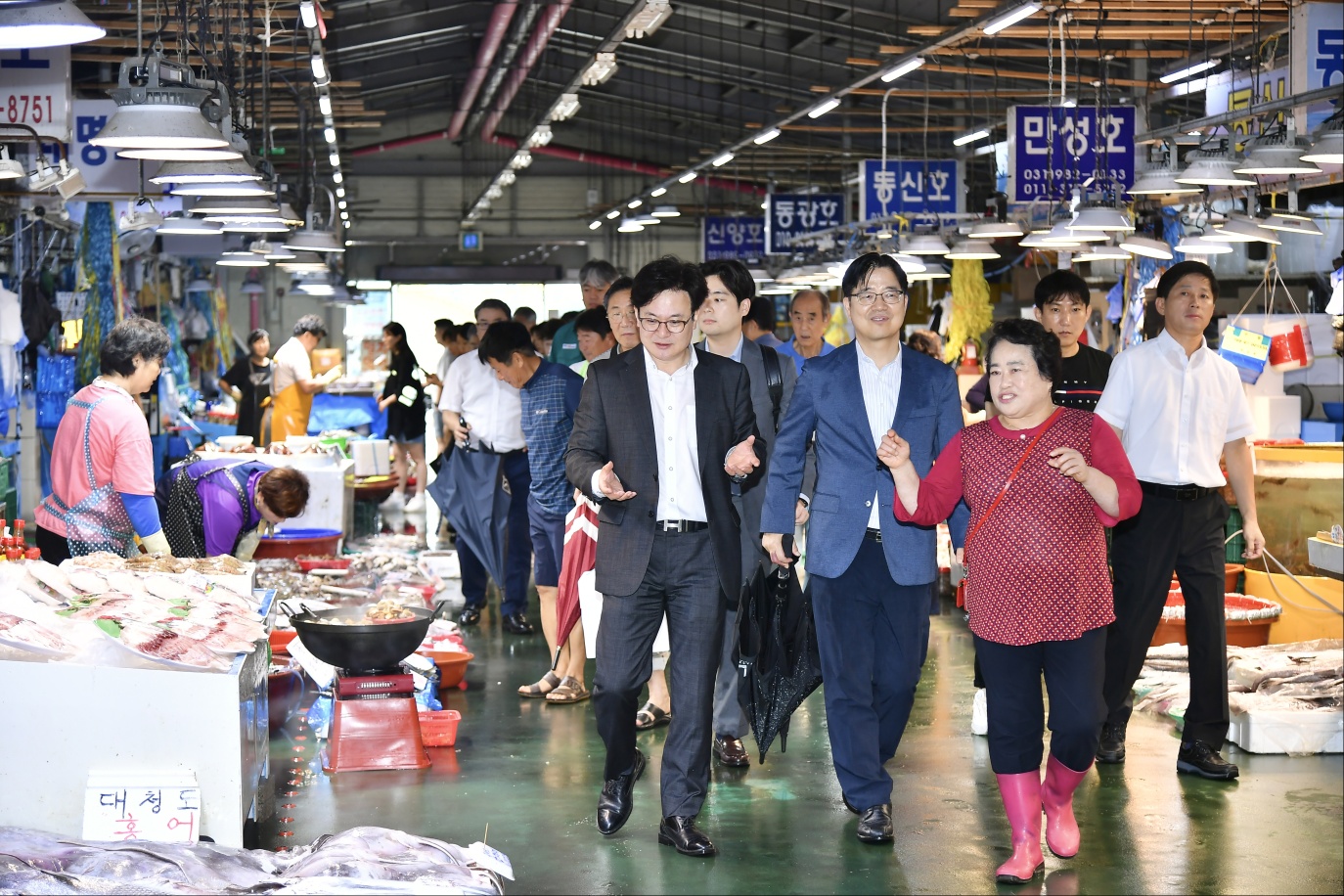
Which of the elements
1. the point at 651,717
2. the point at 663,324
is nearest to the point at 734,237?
the point at 651,717

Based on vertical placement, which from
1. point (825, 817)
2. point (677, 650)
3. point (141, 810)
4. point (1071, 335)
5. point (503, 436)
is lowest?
point (825, 817)

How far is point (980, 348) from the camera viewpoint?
17016 millimetres

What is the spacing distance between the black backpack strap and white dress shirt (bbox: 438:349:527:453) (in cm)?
336

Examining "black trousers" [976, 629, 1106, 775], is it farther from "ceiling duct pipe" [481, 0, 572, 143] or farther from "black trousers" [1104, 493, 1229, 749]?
"ceiling duct pipe" [481, 0, 572, 143]

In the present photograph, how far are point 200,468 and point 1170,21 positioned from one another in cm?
723

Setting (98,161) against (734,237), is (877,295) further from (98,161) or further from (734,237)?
(734,237)

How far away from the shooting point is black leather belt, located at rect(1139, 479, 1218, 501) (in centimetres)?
571

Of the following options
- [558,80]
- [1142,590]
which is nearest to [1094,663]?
[1142,590]

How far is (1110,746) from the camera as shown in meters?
Result: 6.16

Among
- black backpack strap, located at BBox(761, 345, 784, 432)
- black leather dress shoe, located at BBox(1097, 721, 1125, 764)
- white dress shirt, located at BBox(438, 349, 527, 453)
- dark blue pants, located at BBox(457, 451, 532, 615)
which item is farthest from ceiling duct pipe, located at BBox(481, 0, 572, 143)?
black leather dress shoe, located at BBox(1097, 721, 1125, 764)

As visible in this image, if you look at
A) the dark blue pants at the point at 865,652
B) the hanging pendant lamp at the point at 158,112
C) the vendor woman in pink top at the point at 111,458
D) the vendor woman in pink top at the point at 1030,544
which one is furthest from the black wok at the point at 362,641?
the vendor woman in pink top at the point at 1030,544

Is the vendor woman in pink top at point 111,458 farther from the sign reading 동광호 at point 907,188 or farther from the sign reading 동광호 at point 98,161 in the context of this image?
the sign reading 동광호 at point 907,188

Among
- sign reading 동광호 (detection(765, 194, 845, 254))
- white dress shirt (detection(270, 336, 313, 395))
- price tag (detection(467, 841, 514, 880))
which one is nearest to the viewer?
price tag (detection(467, 841, 514, 880))

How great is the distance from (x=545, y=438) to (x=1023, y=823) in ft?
12.5
